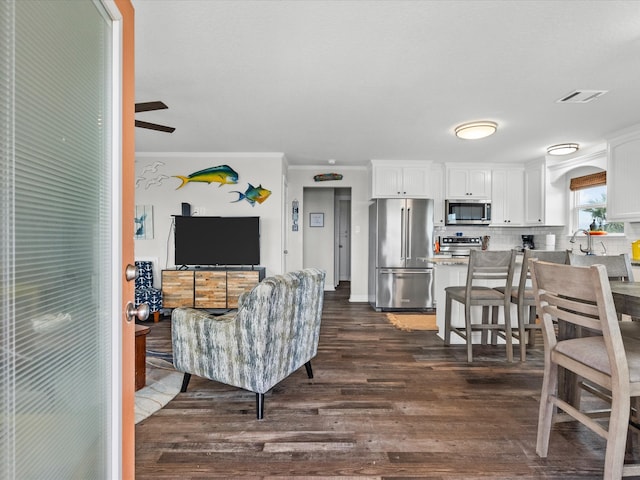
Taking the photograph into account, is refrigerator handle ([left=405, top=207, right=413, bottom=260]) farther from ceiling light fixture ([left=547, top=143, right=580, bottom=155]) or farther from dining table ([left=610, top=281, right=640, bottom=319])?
dining table ([left=610, top=281, right=640, bottom=319])

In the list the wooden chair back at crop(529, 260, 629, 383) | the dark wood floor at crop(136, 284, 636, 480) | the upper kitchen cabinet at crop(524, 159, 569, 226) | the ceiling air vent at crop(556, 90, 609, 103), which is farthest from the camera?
the upper kitchen cabinet at crop(524, 159, 569, 226)

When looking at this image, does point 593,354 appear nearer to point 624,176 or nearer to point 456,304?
point 456,304

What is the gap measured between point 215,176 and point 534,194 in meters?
4.90

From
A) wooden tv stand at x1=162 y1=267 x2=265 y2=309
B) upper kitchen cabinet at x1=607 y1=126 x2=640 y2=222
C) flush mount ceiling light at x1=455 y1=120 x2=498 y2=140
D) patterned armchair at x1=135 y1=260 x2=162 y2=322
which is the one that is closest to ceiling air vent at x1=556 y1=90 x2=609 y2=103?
flush mount ceiling light at x1=455 y1=120 x2=498 y2=140

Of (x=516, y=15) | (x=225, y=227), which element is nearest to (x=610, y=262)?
(x=516, y=15)

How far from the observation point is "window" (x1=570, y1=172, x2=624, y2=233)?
452 centimetres

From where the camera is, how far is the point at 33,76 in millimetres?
728

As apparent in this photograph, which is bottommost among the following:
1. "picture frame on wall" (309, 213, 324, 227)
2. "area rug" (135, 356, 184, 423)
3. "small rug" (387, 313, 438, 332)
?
"area rug" (135, 356, 184, 423)

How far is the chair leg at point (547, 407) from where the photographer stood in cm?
167

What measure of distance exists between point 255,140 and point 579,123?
359 centimetres

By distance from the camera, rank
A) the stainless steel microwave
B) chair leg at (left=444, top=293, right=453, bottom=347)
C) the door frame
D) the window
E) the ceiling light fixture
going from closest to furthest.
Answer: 1. the door frame
2. chair leg at (left=444, top=293, right=453, bottom=347)
3. the ceiling light fixture
4. the window
5. the stainless steel microwave

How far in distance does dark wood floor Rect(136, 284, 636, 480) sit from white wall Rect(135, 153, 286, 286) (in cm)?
266

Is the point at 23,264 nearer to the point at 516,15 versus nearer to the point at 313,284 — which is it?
the point at 313,284

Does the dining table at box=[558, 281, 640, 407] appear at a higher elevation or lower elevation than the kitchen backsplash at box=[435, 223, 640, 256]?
Result: lower
